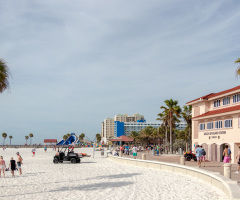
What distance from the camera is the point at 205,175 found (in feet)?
55.3

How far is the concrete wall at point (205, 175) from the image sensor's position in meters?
10.7

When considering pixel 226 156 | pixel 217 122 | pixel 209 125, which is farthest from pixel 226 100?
pixel 226 156

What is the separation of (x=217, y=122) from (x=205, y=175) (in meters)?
17.4

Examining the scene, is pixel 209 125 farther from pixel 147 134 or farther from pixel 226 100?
pixel 147 134

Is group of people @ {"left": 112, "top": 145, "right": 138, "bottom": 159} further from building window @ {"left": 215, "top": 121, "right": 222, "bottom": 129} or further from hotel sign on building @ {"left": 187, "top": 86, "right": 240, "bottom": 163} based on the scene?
building window @ {"left": 215, "top": 121, "right": 222, "bottom": 129}

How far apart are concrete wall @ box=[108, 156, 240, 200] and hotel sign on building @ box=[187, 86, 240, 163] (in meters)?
9.40

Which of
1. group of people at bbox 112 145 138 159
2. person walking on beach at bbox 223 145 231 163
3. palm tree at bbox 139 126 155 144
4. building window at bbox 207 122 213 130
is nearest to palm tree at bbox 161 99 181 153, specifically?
group of people at bbox 112 145 138 159

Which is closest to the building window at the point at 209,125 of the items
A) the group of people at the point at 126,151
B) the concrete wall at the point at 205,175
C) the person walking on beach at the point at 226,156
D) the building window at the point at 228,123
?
the building window at the point at 228,123

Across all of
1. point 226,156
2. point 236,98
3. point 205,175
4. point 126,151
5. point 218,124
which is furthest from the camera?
point 126,151

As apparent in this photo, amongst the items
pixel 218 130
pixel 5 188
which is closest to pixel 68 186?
pixel 5 188

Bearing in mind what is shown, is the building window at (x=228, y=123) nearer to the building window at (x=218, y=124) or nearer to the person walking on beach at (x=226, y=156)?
the building window at (x=218, y=124)

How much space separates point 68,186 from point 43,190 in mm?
1655

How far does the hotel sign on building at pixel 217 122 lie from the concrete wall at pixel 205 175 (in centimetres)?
940

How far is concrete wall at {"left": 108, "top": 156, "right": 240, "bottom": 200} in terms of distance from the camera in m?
10.7
